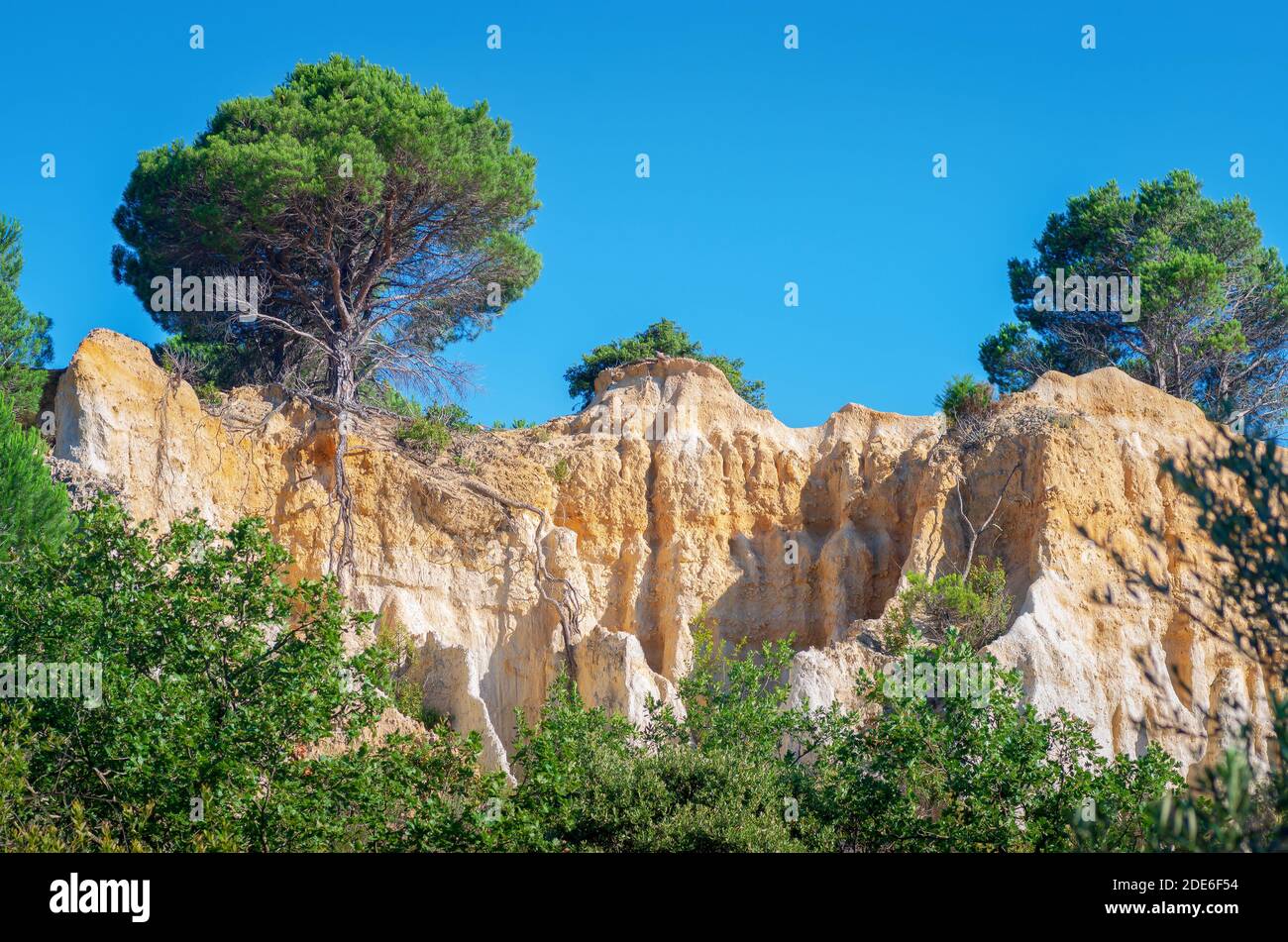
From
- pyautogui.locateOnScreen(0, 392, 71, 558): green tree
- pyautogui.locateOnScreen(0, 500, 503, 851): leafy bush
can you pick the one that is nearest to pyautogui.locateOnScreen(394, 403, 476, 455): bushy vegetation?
pyautogui.locateOnScreen(0, 392, 71, 558): green tree

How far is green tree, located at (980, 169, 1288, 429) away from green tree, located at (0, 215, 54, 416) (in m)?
23.3

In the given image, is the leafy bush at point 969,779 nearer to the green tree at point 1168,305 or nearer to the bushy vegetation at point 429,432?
the bushy vegetation at point 429,432

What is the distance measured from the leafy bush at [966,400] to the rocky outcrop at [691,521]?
637 millimetres

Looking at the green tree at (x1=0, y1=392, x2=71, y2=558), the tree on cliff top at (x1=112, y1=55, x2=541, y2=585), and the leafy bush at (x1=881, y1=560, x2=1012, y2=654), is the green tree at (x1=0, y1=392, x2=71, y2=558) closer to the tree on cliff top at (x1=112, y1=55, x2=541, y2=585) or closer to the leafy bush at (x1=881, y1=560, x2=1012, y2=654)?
the tree on cliff top at (x1=112, y1=55, x2=541, y2=585)

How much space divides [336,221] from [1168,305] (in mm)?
20215

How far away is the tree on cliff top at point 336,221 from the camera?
105 feet

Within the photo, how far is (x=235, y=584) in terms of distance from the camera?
1902 cm

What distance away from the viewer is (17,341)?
1233 inches

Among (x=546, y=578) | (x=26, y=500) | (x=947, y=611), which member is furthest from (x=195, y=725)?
(x=947, y=611)

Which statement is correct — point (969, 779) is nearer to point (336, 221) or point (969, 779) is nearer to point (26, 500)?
point (26, 500)

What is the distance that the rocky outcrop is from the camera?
2775 cm
